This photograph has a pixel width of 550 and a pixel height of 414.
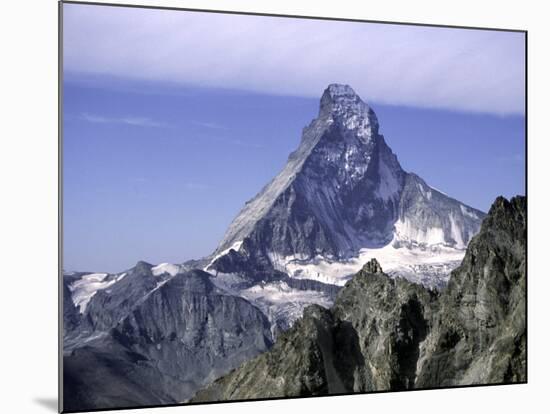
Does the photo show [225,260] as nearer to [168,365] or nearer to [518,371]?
[168,365]

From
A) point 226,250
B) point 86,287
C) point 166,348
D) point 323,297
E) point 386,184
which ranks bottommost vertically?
point 166,348

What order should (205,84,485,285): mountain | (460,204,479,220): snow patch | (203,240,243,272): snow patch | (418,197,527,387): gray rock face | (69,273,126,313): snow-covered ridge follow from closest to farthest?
(69,273,126,313): snow-covered ridge → (203,240,243,272): snow patch → (205,84,485,285): mountain → (418,197,527,387): gray rock face → (460,204,479,220): snow patch

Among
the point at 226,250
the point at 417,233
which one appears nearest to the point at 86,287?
the point at 226,250

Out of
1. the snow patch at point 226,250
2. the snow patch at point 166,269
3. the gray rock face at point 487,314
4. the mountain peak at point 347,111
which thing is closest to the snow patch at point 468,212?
the gray rock face at point 487,314

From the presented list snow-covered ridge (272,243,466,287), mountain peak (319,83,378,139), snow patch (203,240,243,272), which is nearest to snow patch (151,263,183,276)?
snow patch (203,240,243,272)

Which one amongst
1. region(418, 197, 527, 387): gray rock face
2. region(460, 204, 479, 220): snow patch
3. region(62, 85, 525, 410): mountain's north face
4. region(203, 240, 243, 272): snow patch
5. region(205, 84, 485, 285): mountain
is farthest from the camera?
region(460, 204, 479, 220): snow patch

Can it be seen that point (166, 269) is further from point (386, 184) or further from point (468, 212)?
point (468, 212)

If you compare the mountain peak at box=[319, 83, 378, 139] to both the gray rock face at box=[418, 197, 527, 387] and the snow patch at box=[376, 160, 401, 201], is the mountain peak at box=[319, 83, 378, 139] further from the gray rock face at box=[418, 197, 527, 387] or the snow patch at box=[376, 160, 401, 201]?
the gray rock face at box=[418, 197, 527, 387]
